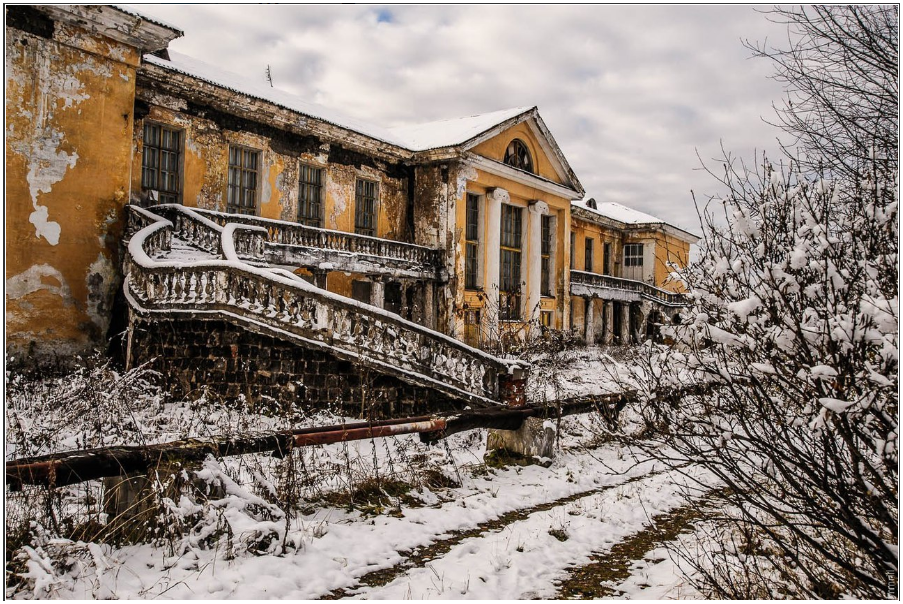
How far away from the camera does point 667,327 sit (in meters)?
5.09

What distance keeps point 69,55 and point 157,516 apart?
11.1m

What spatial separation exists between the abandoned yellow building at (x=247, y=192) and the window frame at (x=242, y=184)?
0.05m

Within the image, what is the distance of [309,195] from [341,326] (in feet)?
30.2

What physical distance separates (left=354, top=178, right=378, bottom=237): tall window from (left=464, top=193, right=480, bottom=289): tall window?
336cm

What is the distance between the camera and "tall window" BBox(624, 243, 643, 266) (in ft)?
115

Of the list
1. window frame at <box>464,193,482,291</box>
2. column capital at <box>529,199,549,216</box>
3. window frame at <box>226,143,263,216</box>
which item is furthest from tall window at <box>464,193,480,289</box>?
window frame at <box>226,143,263,216</box>

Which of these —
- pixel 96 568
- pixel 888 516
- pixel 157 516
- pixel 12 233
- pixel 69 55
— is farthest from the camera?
pixel 69 55

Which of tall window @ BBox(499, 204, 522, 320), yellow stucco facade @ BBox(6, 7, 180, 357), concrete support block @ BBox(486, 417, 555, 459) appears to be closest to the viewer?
concrete support block @ BBox(486, 417, 555, 459)

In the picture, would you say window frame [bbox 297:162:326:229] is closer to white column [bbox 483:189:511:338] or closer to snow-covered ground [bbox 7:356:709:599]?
white column [bbox 483:189:511:338]

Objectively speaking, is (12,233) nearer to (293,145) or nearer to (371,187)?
(293,145)

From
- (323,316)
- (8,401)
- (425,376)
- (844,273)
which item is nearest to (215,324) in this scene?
(323,316)

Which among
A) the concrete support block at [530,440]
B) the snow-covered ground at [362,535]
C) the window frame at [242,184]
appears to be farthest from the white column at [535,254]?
the snow-covered ground at [362,535]

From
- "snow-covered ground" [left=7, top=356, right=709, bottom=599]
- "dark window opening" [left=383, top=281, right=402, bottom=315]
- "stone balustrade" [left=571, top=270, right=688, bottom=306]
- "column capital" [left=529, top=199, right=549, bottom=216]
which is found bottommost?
"snow-covered ground" [left=7, top=356, right=709, bottom=599]

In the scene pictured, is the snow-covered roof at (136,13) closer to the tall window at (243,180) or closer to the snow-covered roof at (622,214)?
the tall window at (243,180)
